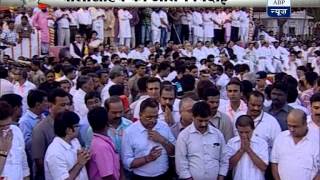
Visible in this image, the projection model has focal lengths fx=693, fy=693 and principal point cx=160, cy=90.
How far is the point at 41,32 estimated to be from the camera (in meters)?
23.5

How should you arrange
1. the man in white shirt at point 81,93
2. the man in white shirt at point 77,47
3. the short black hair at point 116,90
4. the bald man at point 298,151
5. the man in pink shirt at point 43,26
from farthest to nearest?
1. the man in pink shirt at point 43,26
2. the man in white shirt at point 77,47
3. the man in white shirt at point 81,93
4. the short black hair at point 116,90
5. the bald man at point 298,151

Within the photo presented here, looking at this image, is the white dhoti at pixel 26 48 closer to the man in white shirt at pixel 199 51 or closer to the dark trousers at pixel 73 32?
the dark trousers at pixel 73 32

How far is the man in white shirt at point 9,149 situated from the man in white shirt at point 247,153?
83.2 inches

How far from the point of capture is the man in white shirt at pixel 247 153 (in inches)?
280

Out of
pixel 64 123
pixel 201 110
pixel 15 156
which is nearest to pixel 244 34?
pixel 201 110

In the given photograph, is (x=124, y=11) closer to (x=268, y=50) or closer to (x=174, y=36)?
(x=174, y=36)

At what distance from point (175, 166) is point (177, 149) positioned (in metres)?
0.22

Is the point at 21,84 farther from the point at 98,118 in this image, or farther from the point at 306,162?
the point at 306,162

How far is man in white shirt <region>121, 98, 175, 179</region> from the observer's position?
23.9 ft

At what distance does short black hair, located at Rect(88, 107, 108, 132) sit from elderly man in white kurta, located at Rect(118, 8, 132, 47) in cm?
2112

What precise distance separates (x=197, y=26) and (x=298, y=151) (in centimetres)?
2431

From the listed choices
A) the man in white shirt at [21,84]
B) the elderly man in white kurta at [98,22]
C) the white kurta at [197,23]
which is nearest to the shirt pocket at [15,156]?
the man in white shirt at [21,84]

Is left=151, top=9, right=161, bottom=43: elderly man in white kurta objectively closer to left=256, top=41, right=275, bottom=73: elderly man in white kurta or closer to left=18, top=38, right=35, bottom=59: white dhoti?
left=256, top=41, right=275, bottom=73: elderly man in white kurta

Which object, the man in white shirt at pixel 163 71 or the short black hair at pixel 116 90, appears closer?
the short black hair at pixel 116 90
